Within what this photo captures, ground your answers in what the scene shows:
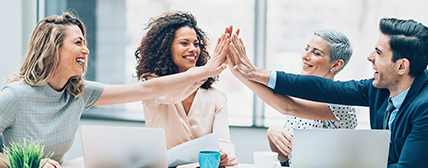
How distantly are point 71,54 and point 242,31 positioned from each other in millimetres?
2007

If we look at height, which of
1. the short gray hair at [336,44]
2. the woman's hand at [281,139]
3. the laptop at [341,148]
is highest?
the short gray hair at [336,44]

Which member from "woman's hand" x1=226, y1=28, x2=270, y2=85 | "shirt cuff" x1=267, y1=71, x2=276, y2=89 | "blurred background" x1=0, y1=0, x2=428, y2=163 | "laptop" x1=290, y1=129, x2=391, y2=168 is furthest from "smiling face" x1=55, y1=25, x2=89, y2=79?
"blurred background" x1=0, y1=0, x2=428, y2=163

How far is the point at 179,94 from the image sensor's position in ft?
6.48

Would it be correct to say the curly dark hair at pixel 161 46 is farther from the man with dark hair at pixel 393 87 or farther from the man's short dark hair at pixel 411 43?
the man's short dark hair at pixel 411 43

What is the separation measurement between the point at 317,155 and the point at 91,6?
347cm

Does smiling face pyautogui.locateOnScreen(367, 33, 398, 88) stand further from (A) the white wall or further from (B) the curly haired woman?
(A) the white wall

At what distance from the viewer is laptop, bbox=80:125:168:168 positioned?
50.4 inches

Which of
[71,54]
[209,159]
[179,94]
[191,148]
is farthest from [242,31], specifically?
[209,159]

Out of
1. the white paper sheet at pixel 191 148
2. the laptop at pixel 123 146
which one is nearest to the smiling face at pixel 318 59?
the white paper sheet at pixel 191 148

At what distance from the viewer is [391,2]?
3012 millimetres

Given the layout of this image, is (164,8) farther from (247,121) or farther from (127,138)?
(127,138)

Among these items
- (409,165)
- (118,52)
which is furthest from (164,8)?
(409,165)

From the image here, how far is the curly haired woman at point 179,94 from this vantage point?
2027 millimetres

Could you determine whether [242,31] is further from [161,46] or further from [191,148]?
[191,148]
